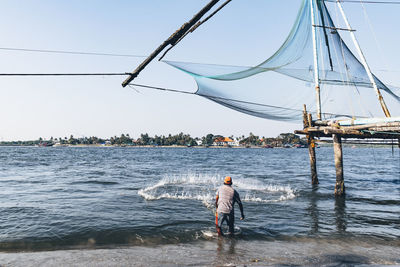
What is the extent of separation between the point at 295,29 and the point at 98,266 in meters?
11.9

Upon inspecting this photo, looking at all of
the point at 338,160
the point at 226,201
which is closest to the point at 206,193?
the point at 338,160

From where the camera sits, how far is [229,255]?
288 inches

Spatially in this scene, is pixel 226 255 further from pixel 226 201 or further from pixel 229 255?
pixel 226 201

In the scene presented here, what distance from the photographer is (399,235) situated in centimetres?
926

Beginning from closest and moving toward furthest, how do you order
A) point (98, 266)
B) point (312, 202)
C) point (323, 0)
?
point (98, 266)
point (323, 0)
point (312, 202)

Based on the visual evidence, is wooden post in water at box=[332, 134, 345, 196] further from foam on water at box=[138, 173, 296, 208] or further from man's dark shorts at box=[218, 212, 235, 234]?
man's dark shorts at box=[218, 212, 235, 234]

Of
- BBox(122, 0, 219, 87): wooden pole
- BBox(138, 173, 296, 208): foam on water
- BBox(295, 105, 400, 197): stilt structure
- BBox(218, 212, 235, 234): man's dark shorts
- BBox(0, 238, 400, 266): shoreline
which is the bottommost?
BBox(138, 173, 296, 208): foam on water

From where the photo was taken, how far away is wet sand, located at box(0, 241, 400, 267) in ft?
22.4

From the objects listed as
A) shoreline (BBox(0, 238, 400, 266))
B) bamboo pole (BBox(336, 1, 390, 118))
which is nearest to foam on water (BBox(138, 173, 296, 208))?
shoreline (BBox(0, 238, 400, 266))

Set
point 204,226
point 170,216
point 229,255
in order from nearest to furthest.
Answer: point 229,255, point 204,226, point 170,216

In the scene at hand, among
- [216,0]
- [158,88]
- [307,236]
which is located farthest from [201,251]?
[216,0]

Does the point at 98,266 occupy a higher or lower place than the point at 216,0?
lower

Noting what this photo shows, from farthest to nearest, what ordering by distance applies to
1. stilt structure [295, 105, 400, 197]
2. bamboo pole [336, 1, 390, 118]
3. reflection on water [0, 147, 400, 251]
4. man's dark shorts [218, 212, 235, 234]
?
bamboo pole [336, 1, 390, 118] → stilt structure [295, 105, 400, 197] → reflection on water [0, 147, 400, 251] → man's dark shorts [218, 212, 235, 234]

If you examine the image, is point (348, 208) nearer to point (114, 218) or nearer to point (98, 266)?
point (114, 218)
